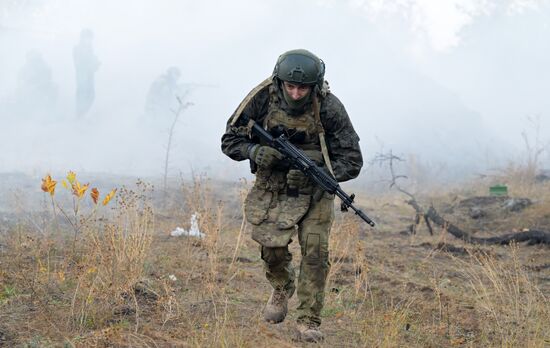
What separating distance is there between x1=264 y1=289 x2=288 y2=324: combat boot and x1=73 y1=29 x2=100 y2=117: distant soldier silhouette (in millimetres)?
37038

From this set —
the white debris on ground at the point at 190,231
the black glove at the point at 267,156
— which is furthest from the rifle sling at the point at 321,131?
the white debris on ground at the point at 190,231

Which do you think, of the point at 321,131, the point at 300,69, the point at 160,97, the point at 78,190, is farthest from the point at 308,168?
the point at 160,97

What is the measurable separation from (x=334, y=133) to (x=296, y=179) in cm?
38

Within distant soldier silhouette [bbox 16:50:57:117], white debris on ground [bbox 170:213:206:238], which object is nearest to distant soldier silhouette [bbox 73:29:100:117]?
distant soldier silhouette [bbox 16:50:57:117]

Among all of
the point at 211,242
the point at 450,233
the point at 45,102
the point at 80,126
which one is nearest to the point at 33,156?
the point at 80,126

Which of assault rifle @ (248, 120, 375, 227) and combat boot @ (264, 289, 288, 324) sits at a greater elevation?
assault rifle @ (248, 120, 375, 227)

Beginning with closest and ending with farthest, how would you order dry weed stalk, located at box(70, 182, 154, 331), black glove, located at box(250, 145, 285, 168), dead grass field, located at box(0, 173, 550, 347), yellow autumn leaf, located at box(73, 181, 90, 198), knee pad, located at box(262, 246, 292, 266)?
dead grass field, located at box(0, 173, 550, 347)
dry weed stalk, located at box(70, 182, 154, 331)
yellow autumn leaf, located at box(73, 181, 90, 198)
black glove, located at box(250, 145, 285, 168)
knee pad, located at box(262, 246, 292, 266)

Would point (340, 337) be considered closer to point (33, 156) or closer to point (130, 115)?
point (33, 156)

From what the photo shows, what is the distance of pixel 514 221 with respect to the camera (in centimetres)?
982

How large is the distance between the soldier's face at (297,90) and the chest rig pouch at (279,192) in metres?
0.15

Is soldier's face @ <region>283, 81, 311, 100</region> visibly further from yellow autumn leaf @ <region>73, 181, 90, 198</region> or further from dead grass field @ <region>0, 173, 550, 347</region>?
yellow autumn leaf @ <region>73, 181, 90, 198</region>

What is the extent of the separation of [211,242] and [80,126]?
113 feet

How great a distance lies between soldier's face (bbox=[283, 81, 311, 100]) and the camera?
359cm

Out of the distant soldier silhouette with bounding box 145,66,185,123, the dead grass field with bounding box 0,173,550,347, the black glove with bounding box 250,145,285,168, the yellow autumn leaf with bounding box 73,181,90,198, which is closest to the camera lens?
the dead grass field with bounding box 0,173,550,347
